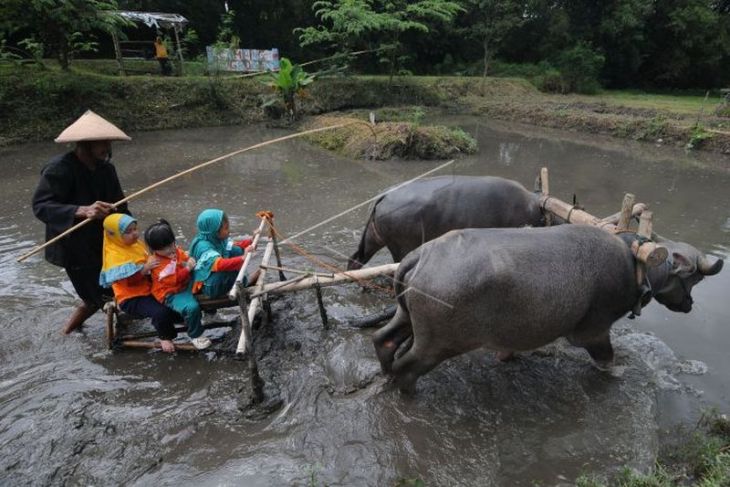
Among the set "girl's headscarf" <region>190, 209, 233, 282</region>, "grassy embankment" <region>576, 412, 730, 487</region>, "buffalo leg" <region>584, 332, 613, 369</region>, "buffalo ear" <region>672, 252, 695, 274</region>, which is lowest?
"grassy embankment" <region>576, 412, 730, 487</region>

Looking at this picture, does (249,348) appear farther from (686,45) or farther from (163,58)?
(686,45)

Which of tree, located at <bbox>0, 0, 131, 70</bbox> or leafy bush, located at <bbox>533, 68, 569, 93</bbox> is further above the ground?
tree, located at <bbox>0, 0, 131, 70</bbox>

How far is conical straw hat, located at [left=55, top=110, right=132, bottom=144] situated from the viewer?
12.0 feet

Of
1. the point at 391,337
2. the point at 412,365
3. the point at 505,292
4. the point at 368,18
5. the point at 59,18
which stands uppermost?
the point at 368,18


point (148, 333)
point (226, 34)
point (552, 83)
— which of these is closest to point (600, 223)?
point (148, 333)

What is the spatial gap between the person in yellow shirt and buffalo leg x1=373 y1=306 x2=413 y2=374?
18046 mm

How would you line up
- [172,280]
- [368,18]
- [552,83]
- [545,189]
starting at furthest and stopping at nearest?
[552,83]
[368,18]
[545,189]
[172,280]

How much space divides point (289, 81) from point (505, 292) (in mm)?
13557

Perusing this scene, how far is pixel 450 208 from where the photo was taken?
4680 mm

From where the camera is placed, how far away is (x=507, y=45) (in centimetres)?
2983

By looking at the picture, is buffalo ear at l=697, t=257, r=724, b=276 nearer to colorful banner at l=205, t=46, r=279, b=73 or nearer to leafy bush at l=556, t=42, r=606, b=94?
colorful banner at l=205, t=46, r=279, b=73

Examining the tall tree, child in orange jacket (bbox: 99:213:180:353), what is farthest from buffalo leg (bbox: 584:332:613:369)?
the tall tree

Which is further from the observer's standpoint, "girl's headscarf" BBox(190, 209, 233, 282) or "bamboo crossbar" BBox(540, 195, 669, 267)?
"girl's headscarf" BBox(190, 209, 233, 282)

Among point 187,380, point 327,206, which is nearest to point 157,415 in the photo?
point 187,380
